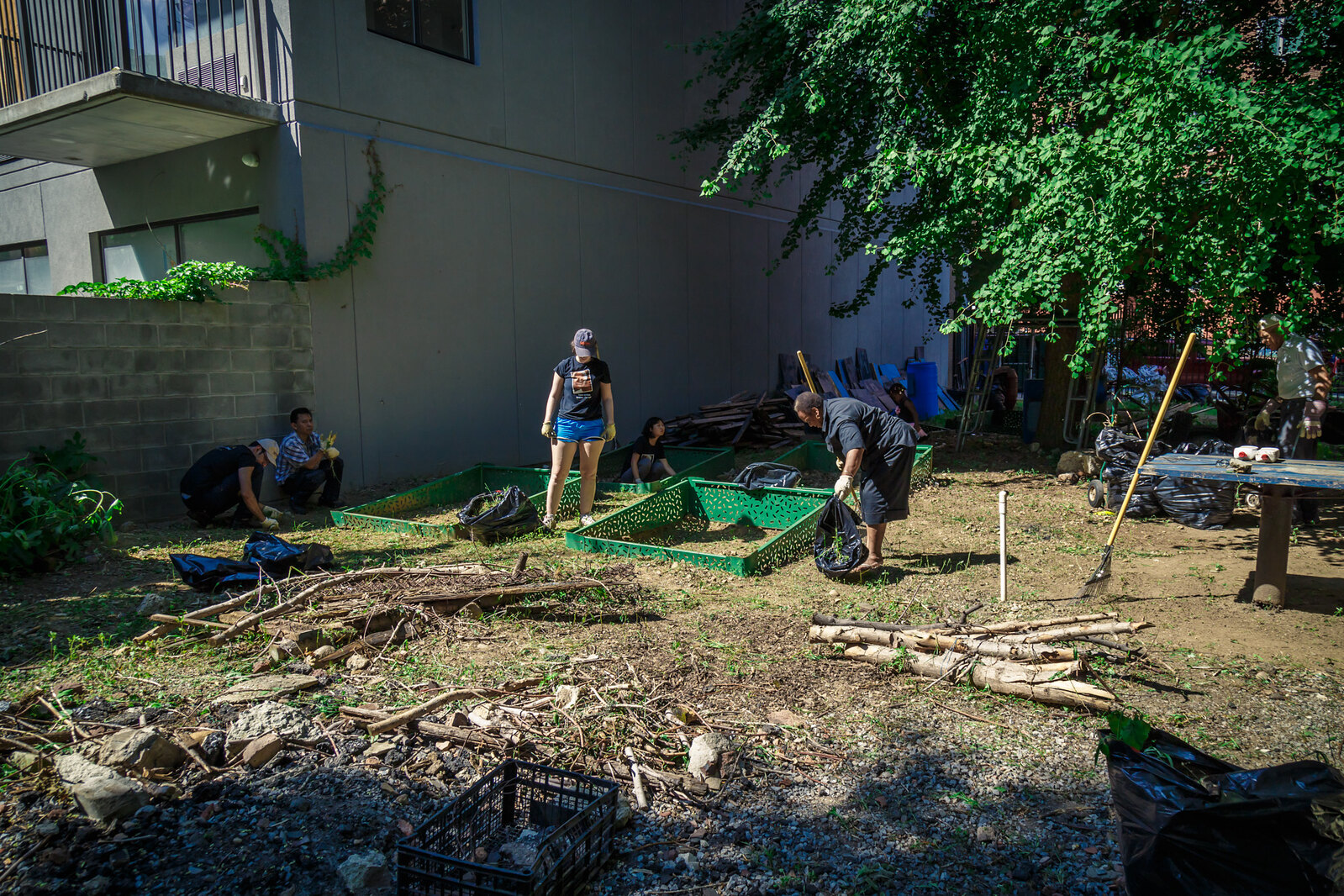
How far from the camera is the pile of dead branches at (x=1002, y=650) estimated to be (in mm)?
4277

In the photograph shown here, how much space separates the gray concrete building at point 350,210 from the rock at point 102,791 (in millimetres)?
5533

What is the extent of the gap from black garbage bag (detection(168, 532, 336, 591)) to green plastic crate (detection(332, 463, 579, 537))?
158 centimetres

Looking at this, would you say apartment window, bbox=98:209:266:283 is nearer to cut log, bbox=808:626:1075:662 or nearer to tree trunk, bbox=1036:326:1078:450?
cut log, bbox=808:626:1075:662

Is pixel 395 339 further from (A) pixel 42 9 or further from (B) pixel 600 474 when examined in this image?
(A) pixel 42 9

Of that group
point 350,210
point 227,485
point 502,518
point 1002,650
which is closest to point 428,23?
point 350,210

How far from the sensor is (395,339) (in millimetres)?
10250

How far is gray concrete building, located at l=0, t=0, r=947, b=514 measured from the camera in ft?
27.6

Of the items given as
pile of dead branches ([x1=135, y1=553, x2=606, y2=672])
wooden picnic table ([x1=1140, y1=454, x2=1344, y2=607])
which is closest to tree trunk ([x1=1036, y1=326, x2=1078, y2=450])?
wooden picnic table ([x1=1140, y1=454, x2=1344, y2=607])

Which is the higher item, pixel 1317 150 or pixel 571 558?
pixel 1317 150

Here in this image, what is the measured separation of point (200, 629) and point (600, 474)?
21.4 feet

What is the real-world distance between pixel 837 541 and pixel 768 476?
2.86 metres

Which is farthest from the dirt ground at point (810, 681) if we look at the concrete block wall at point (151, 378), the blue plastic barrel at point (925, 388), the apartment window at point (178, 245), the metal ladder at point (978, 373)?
the blue plastic barrel at point (925, 388)

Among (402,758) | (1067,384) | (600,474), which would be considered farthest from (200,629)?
(1067,384)

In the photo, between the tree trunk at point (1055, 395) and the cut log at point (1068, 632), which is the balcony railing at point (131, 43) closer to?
the cut log at point (1068, 632)
